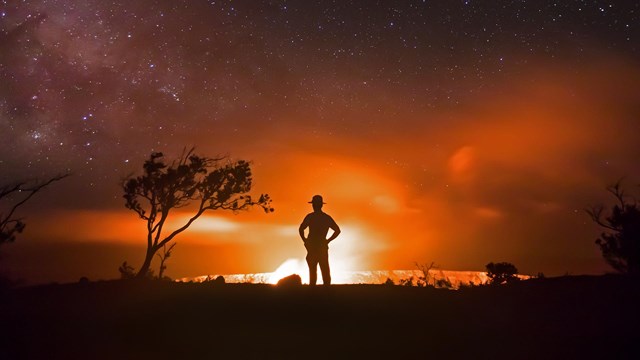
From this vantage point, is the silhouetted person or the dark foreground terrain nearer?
the dark foreground terrain

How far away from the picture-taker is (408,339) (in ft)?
29.2

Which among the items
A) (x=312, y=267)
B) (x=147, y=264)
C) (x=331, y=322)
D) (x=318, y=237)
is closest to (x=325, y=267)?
(x=312, y=267)

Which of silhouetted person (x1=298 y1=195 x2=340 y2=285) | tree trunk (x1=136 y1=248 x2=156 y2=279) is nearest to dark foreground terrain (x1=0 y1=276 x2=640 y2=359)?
silhouetted person (x1=298 y1=195 x2=340 y2=285)

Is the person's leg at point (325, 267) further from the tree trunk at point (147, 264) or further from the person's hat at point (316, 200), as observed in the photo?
the tree trunk at point (147, 264)

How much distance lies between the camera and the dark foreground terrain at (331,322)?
839cm

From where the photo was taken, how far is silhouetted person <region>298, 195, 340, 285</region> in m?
12.4

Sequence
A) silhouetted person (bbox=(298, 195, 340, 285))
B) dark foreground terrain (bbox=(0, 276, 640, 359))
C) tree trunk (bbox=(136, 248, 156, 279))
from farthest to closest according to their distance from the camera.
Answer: tree trunk (bbox=(136, 248, 156, 279)) < silhouetted person (bbox=(298, 195, 340, 285)) < dark foreground terrain (bbox=(0, 276, 640, 359))

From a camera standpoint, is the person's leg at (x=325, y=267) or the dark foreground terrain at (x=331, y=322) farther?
the person's leg at (x=325, y=267)

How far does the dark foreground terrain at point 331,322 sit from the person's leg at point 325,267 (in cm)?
28

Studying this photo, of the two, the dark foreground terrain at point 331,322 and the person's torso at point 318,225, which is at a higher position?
the person's torso at point 318,225

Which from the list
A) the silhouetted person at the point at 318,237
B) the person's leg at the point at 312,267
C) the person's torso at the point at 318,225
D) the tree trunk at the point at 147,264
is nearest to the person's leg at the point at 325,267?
the silhouetted person at the point at 318,237

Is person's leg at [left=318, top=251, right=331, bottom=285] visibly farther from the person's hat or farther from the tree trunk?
the tree trunk

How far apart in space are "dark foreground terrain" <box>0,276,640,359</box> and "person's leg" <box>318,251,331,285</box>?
28 cm

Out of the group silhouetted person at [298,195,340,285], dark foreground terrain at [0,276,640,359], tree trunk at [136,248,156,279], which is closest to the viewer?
dark foreground terrain at [0,276,640,359]
